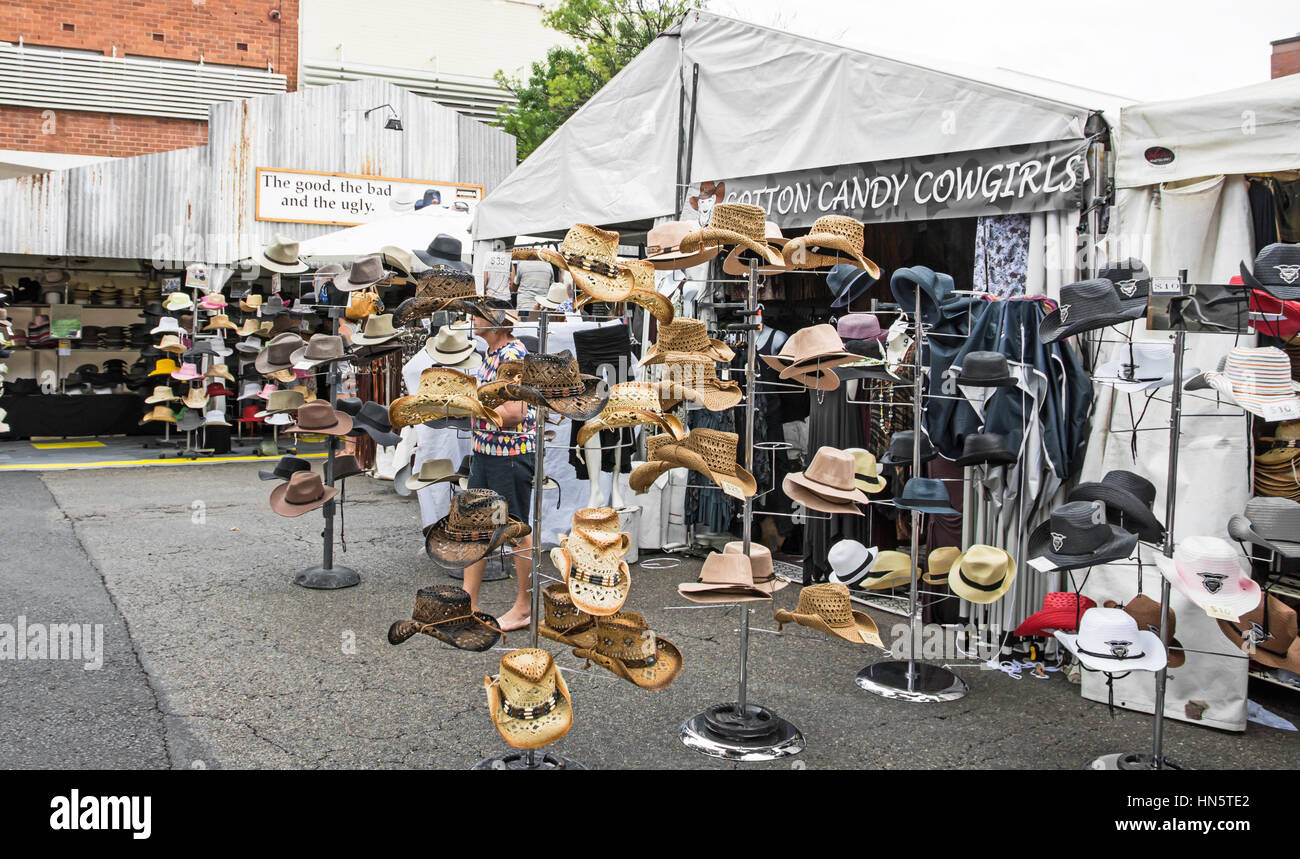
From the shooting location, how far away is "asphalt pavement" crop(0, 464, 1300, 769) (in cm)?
406

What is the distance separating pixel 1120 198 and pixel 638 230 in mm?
4855

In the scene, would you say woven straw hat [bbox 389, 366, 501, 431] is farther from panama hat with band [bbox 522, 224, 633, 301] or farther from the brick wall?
the brick wall

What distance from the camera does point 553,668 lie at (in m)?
3.56

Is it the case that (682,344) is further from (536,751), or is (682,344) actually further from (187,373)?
(187,373)

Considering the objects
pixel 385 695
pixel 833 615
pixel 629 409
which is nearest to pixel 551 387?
pixel 629 409

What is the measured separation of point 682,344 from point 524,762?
5.98ft

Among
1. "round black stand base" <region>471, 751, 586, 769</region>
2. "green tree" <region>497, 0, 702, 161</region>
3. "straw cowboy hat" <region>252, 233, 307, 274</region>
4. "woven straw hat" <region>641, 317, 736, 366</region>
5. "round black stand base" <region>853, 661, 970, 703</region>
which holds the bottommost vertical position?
"round black stand base" <region>471, 751, 586, 769</region>

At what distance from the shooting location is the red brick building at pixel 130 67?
53.8 ft

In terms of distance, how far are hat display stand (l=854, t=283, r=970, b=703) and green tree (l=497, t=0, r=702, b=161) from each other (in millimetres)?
18536

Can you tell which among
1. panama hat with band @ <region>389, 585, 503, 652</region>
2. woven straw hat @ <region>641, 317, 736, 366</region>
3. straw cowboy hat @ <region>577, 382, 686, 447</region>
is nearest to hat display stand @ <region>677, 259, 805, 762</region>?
woven straw hat @ <region>641, 317, 736, 366</region>

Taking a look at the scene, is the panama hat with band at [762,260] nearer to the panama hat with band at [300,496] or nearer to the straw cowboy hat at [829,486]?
the straw cowboy hat at [829,486]

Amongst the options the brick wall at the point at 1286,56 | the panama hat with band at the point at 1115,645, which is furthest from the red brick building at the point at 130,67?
→ the panama hat with band at the point at 1115,645

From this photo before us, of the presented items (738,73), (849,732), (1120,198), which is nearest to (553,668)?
(849,732)

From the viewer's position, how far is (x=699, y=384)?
4.36 metres
